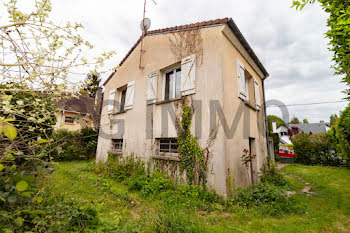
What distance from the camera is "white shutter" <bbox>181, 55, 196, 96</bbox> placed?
482cm

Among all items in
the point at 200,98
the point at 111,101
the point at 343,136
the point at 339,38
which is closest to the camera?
the point at 339,38

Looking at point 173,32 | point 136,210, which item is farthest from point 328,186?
point 173,32

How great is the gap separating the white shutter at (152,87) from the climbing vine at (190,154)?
1.62 m

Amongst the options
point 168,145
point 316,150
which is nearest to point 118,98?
point 168,145

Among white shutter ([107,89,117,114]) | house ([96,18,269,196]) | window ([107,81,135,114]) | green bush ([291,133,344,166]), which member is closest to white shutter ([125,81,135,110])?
house ([96,18,269,196])

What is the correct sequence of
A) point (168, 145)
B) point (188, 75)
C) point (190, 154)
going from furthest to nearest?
point (168, 145) < point (188, 75) < point (190, 154)

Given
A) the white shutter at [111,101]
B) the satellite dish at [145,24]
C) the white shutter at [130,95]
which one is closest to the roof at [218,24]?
the satellite dish at [145,24]

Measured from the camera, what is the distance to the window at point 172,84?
18.1ft

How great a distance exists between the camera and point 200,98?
15.1 feet

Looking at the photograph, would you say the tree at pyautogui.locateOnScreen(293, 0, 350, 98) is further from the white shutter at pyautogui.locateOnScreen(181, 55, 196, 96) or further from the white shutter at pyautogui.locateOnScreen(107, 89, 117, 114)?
the white shutter at pyautogui.locateOnScreen(107, 89, 117, 114)

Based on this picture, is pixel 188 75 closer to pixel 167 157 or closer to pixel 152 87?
pixel 152 87

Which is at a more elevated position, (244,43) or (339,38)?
(244,43)

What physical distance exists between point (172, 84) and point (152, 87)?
83 cm

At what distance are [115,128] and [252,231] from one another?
6618 mm
